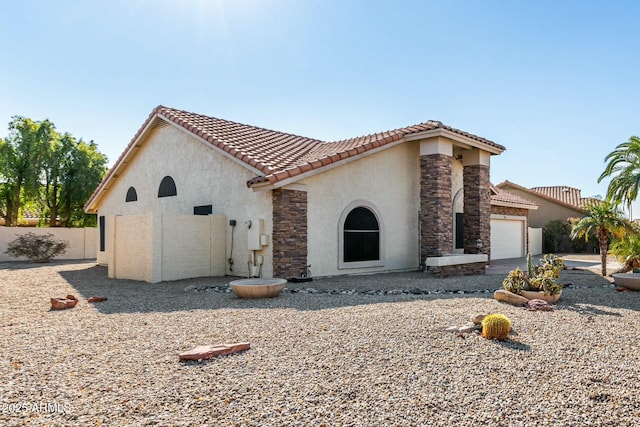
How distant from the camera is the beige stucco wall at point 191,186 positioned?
A: 44.9ft

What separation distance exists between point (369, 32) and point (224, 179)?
6737 millimetres

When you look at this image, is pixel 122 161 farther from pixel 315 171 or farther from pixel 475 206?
pixel 475 206

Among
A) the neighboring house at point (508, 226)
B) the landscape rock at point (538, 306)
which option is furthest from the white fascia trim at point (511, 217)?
the landscape rock at point (538, 306)

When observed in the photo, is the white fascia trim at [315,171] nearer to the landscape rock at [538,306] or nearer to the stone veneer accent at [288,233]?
the stone veneer accent at [288,233]

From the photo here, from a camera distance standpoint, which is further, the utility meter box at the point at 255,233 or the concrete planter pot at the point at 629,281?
the utility meter box at the point at 255,233

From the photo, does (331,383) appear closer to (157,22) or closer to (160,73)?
(157,22)

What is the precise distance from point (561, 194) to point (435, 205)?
27.2 m

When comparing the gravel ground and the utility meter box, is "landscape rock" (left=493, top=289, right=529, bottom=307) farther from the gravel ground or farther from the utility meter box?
the utility meter box

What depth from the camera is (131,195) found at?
62.8ft

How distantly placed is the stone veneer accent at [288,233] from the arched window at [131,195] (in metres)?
9.20

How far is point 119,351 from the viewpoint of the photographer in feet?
18.4

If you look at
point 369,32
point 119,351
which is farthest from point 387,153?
point 119,351

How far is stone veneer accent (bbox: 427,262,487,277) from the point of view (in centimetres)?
1470

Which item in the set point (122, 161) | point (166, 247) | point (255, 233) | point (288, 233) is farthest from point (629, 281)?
point (122, 161)
